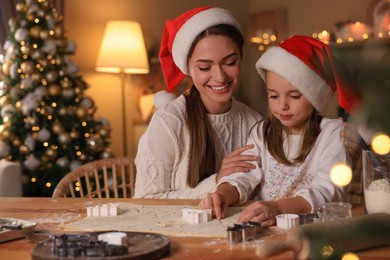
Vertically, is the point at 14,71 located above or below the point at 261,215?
above

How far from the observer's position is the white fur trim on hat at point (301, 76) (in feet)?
6.10

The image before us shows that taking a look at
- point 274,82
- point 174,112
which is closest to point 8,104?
point 174,112

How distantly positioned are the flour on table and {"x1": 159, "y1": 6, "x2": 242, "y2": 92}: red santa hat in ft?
2.37

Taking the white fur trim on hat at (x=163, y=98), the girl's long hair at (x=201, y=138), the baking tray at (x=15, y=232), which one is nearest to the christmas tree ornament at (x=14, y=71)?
the white fur trim on hat at (x=163, y=98)

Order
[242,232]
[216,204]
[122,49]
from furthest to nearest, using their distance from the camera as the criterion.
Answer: [122,49], [216,204], [242,232]

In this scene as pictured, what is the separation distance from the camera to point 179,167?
2234mm

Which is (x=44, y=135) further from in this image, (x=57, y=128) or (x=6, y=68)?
(x=6, y=68)

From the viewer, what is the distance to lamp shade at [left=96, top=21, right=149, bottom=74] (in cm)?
498

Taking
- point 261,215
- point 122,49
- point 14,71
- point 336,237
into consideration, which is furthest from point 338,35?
point 336,237

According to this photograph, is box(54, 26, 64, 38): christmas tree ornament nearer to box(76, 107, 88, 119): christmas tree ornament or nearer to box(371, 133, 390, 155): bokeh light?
box(76, 107, 88, 119): christmas tree ornament

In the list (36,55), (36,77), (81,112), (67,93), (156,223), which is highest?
(36,55)

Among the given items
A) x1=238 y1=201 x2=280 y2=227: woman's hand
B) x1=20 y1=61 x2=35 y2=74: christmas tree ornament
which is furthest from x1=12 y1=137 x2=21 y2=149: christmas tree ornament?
x1=238 y1=201 x2=280 y2=227: woman's hand

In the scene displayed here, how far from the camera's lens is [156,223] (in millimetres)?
1479

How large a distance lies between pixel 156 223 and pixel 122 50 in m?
3.65
